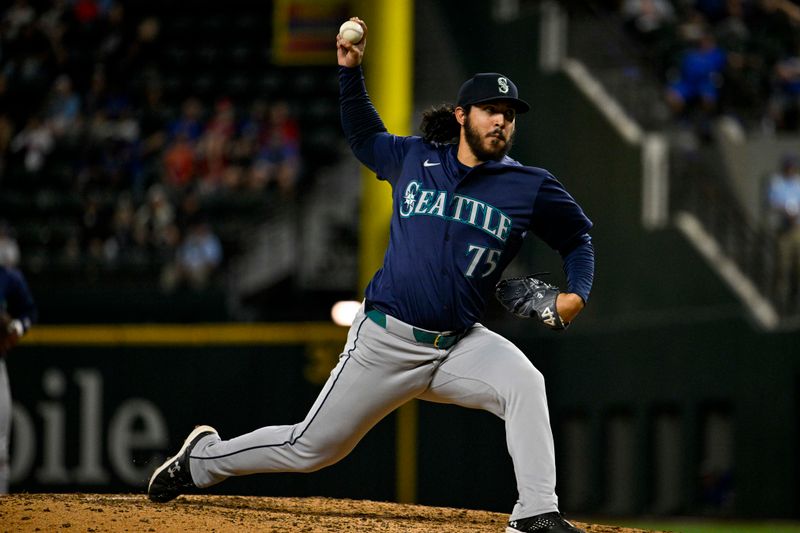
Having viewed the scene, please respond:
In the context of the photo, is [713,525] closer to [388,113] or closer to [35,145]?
[388,113]

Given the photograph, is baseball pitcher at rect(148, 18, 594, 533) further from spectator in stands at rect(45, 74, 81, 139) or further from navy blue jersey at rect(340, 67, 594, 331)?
spectator in stands at rect(45, 74, 81, 139)

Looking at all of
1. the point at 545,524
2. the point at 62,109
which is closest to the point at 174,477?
the point at 545,524

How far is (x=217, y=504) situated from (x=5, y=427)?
2.22 meters

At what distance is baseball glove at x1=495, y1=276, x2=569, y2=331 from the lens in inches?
195

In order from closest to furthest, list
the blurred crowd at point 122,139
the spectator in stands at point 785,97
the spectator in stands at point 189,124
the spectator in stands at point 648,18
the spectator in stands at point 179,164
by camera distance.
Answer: the spectator in stands at point 785,97 → the spectator in stands at point 648,18 → the blurred crowd at point 122,139 → the spectator in stands at point 179,164 → the spectator in stands at point 189,124

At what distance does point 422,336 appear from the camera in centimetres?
502

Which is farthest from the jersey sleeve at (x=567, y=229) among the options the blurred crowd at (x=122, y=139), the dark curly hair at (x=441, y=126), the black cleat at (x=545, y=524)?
the blurred crowd at (x=122, y=139)

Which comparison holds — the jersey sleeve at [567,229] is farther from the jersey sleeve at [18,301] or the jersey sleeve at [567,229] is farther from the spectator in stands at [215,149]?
the spectator in stands at [215,149]

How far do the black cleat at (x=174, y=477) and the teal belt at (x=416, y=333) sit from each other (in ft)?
3.32

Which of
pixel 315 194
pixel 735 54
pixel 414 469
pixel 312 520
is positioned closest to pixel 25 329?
pixel 312 520

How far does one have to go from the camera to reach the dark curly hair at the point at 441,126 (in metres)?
5.32

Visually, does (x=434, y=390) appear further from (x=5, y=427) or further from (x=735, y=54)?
(x=735, y=54)

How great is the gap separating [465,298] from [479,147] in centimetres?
56

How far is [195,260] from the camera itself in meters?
12.4
